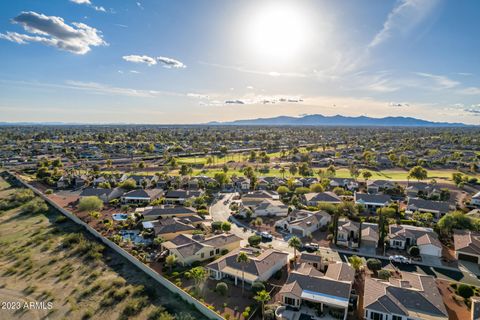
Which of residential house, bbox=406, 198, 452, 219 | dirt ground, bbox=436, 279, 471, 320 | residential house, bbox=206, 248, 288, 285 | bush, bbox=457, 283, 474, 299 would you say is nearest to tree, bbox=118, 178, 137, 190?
residential house, bbox=206, 248, 288, 285

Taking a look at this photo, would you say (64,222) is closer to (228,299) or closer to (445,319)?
(228,299)

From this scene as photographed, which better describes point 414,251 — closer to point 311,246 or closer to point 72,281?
point 311,246

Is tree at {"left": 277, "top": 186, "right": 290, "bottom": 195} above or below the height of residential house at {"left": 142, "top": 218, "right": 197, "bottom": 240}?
below

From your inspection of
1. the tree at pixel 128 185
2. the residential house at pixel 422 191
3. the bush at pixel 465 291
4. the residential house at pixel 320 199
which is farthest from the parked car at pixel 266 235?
the residential house at pixel 422 191

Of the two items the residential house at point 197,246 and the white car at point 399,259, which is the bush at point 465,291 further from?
the residential house at point 197,246

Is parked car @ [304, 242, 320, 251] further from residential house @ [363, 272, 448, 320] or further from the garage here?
the garage

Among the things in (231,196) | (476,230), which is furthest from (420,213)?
(231,196)

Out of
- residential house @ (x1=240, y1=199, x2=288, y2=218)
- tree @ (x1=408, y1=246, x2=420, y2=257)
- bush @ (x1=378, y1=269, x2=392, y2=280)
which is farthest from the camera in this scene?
residential house @ (x1=240, y1=199, x2=288, y2=218)
